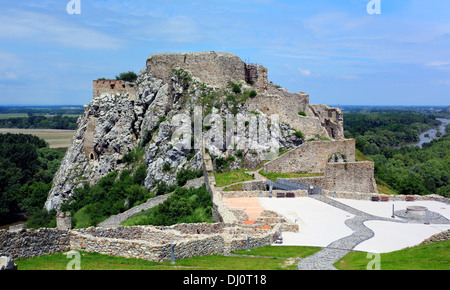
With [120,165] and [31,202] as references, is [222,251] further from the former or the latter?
[31,202]

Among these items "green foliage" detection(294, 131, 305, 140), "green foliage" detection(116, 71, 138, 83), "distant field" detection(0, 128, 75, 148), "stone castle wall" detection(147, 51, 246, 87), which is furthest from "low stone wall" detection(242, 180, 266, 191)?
"distant field" detection(0, 128, 75, 148)

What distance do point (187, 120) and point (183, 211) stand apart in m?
11.7

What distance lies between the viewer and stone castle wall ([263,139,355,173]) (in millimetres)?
28641

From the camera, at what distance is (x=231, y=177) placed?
89.4ft

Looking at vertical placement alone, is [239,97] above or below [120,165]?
above

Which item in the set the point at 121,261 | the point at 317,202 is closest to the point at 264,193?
the point at 317,202

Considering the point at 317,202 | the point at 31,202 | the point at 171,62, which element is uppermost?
the point at 171,62

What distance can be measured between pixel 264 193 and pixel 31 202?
32491 mm

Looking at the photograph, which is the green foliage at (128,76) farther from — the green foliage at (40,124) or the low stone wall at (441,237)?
the green foliage at (40,124)

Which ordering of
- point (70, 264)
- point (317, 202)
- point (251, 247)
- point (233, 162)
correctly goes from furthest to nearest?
point (233, 162) < point (317, 202) < point (251, 247) < point (70, 264)

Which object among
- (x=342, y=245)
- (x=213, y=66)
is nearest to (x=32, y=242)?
(x=342, y=245)

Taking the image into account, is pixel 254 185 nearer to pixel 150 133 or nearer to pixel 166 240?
pixel 150 133

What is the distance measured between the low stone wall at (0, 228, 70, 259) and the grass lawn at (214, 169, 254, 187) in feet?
46.8

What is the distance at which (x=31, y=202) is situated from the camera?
44750 millimetres
